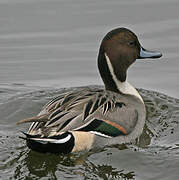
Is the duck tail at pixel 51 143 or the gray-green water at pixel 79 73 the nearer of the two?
the duck tail at pixel 51 143

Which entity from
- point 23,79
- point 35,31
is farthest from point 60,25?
point 23,79

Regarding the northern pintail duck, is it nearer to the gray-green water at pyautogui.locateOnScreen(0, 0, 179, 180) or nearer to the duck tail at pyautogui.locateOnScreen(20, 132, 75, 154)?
the duck tail at pyautogui.locateOnScreen(20, 132, 75, 154)

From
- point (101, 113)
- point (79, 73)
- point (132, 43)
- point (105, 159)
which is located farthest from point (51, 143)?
point (79, 73)

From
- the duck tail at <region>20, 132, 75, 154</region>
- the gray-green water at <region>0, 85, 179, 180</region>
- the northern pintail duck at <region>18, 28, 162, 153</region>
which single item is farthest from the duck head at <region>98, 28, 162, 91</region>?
the duck tail at <region>20, 132, 75, 154</region>

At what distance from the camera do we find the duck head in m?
8.71

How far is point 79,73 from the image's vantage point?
11.2 m

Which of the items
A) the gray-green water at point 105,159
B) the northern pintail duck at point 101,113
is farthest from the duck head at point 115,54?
the gray-green water at point 105,159

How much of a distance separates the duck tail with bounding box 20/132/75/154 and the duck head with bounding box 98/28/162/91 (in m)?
1.63

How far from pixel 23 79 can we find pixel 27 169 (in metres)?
4.02

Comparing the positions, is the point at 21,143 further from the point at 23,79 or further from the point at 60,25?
the point at 60,25

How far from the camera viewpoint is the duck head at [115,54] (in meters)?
8.71

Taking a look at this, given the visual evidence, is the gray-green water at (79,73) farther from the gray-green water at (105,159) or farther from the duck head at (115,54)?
the duck head at (115,54)

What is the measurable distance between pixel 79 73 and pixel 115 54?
8.05 feet

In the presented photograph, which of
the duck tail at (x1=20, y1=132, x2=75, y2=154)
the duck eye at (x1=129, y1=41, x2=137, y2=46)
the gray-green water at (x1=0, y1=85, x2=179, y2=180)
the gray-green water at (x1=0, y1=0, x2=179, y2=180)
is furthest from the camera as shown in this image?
the duck eye at (x1=129, y1=41, x2=137, y2=46)
